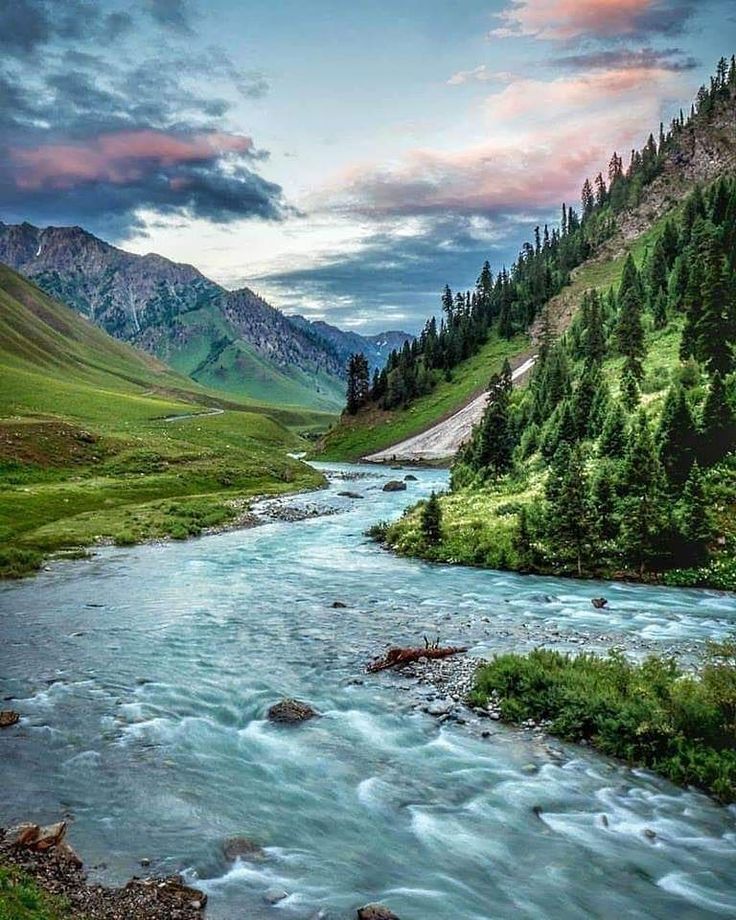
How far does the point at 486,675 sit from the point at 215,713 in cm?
925

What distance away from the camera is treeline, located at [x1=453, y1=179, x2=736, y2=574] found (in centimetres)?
4050

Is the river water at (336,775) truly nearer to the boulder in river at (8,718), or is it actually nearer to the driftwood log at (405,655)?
the boulder in river at (8,718)

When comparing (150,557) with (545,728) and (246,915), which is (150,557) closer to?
(545,728)

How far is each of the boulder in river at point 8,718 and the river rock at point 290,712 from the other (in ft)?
25.5

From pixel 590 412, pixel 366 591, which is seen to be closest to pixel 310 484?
pixel 590 412

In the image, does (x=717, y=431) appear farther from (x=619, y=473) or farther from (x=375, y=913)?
(x=375, y=913)

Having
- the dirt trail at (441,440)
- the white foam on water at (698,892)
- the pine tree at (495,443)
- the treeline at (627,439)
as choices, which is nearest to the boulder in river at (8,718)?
the white foam on water at (698,892)

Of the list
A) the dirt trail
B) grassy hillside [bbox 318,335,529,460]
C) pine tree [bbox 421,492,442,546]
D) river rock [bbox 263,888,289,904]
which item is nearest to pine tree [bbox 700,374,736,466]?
pine tree [bbox 421,492,442,546]

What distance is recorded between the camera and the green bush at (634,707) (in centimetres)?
1720

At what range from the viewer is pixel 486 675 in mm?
22547

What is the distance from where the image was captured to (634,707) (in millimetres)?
18953

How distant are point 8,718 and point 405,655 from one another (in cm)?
1390

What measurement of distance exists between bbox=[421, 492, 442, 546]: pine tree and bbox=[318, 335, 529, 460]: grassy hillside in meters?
121

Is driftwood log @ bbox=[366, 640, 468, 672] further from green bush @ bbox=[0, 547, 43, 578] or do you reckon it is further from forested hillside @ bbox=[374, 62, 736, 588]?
green bush @ bbox=[0, 547, 43, 578]
